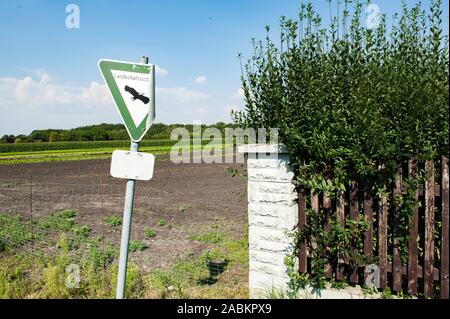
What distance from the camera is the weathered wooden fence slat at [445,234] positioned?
3223 millimetres

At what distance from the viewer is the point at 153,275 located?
5.21 metres

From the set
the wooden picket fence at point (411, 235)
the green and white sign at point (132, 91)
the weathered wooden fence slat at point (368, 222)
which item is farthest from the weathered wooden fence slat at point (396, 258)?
Result: the green and white sign at point (132, 91)

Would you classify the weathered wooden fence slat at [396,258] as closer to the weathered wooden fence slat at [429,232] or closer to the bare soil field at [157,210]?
the weathered wooden fence slat at [429,232]

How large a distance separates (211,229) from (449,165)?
5417 millimetres

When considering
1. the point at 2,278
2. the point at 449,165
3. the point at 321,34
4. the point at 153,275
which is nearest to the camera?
the point at 449,165

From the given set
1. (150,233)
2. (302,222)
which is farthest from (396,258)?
(150,233)

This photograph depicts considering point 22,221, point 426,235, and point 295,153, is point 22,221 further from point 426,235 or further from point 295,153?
point 426,235

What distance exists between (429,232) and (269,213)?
1596 mm

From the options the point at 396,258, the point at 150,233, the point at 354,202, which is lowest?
the point at 150,233

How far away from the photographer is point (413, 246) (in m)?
3.39

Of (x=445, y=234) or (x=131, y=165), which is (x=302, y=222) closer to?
(x=445, y=234)

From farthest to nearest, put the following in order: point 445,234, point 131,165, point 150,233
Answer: point 150,233, point 445,234, point 131,165

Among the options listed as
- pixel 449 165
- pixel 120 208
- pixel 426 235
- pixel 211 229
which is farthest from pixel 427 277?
pixel 120 208

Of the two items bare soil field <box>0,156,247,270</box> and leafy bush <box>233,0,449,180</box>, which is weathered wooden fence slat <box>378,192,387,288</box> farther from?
bare soil field <box>0,156,247,270</box>
